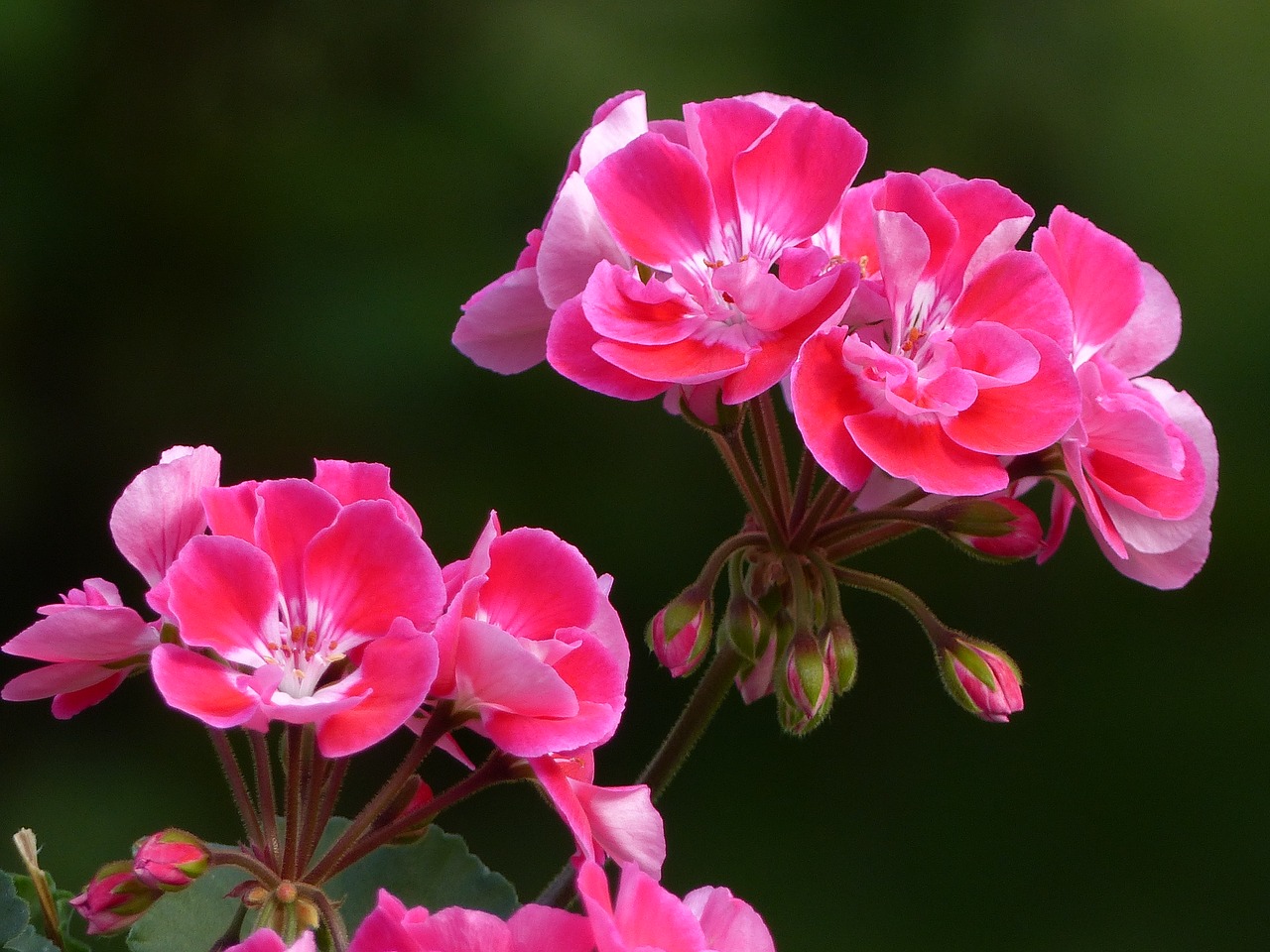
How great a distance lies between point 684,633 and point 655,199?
0.23 meters

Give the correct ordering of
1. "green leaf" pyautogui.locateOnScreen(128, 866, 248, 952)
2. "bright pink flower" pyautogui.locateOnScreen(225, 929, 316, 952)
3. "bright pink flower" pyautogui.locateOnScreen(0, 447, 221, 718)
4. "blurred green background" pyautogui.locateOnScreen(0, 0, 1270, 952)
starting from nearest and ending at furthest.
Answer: "bright pink flower" pyautogui.locateOnScreen(225, 929, 316, 952) → "bright pink flower" pyautogui.locateOnScreen(0, 447, 221, 718) → "green leaf" pyautogui.locateOnScreen(128, 866, 248, 952) → "blurred green background" pyautogui.locateOnScreen(0, 0, 1270, 952)

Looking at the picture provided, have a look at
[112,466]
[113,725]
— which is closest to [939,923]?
[113,725]

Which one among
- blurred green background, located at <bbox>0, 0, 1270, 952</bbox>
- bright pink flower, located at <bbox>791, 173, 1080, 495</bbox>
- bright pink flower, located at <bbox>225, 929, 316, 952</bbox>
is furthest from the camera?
blurred green background, located at <bbox>0, 0, 1270, 952</bbox>

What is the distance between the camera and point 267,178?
8.93 ft

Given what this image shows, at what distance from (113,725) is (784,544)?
1.92 meters

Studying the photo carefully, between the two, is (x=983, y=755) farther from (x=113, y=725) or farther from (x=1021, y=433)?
(x=1021, y=433)

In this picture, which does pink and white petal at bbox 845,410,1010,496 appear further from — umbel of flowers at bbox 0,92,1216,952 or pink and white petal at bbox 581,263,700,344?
pink and white petal at bbox 581,263,700,344

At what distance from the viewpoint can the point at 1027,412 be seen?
2.65 ft

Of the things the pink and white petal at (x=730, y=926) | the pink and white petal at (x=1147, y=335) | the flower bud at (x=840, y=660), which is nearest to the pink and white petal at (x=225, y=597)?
the pink and white petal at (x=730, y=926)

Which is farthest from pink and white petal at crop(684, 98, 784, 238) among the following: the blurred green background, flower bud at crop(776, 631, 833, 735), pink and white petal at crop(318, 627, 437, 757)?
the blurred green background

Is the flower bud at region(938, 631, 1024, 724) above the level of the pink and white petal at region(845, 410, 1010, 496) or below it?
below

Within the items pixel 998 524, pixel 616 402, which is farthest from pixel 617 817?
pixel 616 402

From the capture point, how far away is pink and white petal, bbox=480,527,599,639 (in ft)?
2.33

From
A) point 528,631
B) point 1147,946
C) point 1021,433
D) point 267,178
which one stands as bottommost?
point 1147,946
